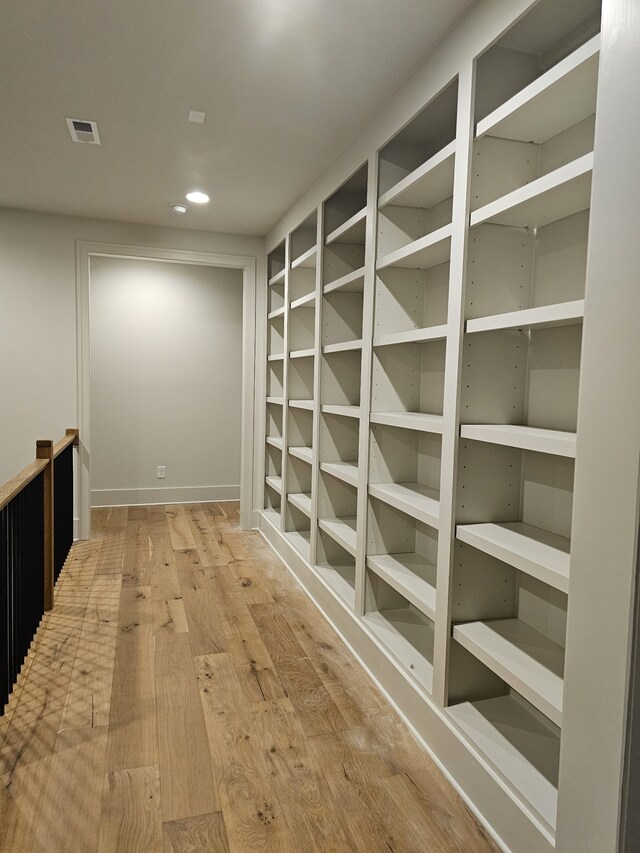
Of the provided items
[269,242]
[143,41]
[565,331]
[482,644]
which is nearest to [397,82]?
[143,41]

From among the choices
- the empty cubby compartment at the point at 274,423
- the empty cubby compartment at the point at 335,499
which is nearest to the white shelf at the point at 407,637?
the empty cubby compartment at the point at 335,499

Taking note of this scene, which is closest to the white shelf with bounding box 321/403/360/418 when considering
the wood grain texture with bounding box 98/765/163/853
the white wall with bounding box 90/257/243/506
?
the wood grain texture with bounding box 98/765/163/853

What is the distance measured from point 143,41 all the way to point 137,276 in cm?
377

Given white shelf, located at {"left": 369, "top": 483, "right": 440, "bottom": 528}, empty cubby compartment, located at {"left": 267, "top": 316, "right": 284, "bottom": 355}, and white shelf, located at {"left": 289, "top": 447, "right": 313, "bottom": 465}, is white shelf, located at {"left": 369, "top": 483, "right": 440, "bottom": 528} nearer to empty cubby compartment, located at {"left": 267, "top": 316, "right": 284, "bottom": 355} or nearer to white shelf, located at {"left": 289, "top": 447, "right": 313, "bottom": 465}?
white shelf, located at {"left": 289, "top": 447, "right": 313, "bottom": 465}

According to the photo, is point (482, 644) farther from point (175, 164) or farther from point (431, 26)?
point (175, 164)

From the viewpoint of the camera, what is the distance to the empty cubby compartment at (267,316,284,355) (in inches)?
191

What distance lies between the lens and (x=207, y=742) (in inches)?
81.9

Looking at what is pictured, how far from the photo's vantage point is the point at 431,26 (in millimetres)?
1965

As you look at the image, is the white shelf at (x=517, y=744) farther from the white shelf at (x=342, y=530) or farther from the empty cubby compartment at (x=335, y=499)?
the empty cubby compartment at (x=335, y=499)

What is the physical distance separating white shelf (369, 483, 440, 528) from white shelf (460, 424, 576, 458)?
1.32ft

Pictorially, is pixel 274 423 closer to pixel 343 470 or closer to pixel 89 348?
pixel 89 348

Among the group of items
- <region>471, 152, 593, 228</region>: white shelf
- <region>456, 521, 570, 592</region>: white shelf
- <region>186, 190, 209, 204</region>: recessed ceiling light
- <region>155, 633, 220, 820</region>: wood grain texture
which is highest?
<region>186, 190, 209, 204</region>: recessed ceiling light

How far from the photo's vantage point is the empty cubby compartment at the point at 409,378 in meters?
2.70

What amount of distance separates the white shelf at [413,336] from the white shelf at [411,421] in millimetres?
311
